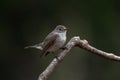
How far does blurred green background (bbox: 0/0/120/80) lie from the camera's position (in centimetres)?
2023

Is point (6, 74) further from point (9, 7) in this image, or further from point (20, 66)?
point (9, 7)

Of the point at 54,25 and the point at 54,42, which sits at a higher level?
the point at 54,42

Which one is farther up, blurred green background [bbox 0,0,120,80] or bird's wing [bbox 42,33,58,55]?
bird's wing [bbox 42,33,58,55]

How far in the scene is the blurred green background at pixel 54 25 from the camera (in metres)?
20.2

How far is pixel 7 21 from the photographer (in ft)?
68.4

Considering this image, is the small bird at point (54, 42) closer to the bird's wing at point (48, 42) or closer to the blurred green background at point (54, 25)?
the bird's wing at point (48, 42)

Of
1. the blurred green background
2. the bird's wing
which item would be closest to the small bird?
the bird's wing

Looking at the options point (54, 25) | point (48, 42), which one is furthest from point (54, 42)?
point (54, 25)

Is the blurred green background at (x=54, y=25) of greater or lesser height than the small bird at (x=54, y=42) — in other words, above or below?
below

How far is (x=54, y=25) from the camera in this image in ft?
65.7

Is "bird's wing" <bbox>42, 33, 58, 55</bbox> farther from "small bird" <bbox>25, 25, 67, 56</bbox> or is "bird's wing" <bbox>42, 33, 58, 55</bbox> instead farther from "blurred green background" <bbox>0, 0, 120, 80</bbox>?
"blurred green background" <bbox>0, 0, 120, 80</bbox>

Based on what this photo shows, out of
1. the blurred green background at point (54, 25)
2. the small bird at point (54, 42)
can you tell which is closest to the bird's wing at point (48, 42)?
the small bird at point (54, 42)

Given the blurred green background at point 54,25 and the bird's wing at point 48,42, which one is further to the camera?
the blurred green background at point 54,25

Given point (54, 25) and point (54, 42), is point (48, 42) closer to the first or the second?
point (54, 42)
